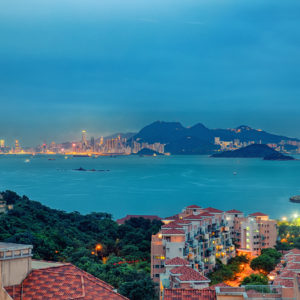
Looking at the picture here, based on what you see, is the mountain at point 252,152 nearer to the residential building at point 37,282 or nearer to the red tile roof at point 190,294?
the red tile roof at point 190,294

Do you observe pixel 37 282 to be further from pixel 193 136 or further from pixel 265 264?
pixel 193 136

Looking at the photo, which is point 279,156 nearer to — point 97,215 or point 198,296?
point 97,215

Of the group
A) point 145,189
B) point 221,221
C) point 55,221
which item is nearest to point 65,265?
point 221,221

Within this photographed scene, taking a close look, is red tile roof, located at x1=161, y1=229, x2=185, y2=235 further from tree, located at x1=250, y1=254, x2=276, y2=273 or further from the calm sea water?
A: the calm sea water

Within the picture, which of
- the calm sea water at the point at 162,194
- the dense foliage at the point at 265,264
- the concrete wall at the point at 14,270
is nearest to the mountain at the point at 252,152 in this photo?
the calm sea water at the point at 162,194

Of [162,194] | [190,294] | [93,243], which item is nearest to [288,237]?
[93,243]

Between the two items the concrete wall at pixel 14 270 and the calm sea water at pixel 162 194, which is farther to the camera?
the calm sea water at pixel 162 194
